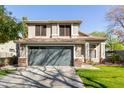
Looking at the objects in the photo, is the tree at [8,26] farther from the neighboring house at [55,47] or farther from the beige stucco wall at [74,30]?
the beige stucco wall at [74,30]

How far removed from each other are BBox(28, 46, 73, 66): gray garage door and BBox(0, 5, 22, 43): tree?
14.7ft

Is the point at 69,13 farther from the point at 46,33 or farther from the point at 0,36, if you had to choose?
the point at 0,36

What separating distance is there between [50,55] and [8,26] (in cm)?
665

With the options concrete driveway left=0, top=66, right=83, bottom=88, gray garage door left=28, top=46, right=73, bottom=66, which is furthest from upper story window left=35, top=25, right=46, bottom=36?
concrete driveway left=0, top=66, right=83, bottom=88

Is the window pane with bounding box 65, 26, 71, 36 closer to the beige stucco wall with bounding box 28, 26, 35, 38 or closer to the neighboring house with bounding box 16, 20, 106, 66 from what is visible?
the neighboring house with bounding box 16, 20, 106, 66

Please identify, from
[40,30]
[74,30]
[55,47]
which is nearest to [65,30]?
[74,30]

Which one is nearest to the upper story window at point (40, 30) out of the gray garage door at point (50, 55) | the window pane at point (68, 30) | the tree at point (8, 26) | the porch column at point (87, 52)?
the window pane at point (68, 30)

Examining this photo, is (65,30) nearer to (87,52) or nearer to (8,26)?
(87,52)

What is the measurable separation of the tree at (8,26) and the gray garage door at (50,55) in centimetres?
449

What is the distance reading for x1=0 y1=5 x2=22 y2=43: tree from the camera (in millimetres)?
18564

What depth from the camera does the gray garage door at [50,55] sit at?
2391cm
